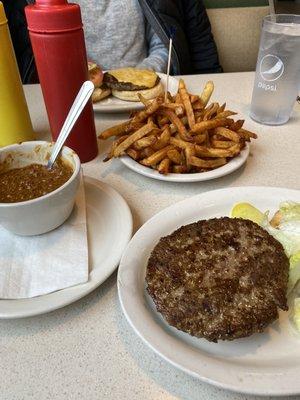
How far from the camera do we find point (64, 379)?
601mm

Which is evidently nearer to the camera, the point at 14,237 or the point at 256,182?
the point at 14,237

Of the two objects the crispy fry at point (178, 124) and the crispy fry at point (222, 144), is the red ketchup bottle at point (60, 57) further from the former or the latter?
the crispy fry at point (222, 144)

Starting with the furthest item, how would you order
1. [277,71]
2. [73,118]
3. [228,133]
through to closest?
[277,71]
[228,133]
[73,118]

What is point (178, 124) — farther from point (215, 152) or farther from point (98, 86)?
point (98, 86)

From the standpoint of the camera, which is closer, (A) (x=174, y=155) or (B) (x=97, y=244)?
(B) (x=97, y=244)

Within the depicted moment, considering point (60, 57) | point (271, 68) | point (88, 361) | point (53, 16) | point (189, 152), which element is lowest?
point (88, 361)

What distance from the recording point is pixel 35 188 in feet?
2.79

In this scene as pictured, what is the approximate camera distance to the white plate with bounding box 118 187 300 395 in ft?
1.76

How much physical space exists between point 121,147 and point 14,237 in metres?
0.45

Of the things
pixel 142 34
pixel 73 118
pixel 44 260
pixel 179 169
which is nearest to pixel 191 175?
pixel 179 169

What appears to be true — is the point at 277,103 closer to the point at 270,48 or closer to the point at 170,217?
the point at 270,48

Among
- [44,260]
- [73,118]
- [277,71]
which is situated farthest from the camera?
[277,71]

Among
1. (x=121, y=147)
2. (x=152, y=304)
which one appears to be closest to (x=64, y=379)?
(x=152, y=304)

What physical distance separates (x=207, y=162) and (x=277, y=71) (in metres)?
0.59
